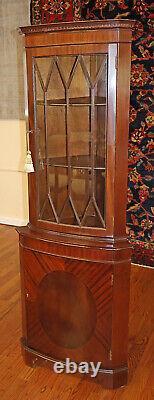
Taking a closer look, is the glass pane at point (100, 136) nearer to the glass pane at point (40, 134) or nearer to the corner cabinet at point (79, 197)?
the corner cabinet at point (79, 197)

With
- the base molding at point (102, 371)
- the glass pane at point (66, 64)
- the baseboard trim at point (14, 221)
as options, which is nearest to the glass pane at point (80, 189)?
the glass pane at point (66, 64)

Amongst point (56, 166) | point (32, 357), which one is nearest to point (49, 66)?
point (56, 166)

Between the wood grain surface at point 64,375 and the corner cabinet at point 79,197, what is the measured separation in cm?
8

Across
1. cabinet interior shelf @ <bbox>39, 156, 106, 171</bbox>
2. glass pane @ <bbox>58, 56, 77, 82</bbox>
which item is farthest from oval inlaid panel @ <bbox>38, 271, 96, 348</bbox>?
glass pane @ <bbox>58, 56, 77, 82</bbox>

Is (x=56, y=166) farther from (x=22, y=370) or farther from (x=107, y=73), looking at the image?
(x=22, y=370)

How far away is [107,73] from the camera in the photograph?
5.17 feet

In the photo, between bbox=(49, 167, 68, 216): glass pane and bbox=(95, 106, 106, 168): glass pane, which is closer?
bbox=(95, 106, 106, 168): glass pane

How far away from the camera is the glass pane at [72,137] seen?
5.35ft

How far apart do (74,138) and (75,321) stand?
0.85 metres

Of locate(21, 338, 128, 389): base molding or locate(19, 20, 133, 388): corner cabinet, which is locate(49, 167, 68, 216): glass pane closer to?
locate(19, 20, 133, 388): corner cabinet

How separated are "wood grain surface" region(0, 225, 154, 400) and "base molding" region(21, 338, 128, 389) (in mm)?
26

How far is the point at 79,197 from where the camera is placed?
1.79 meters

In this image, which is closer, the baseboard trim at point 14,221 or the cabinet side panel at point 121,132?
the cabinet side panel at point 121,132

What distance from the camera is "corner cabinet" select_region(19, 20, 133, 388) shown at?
1.59 metres
